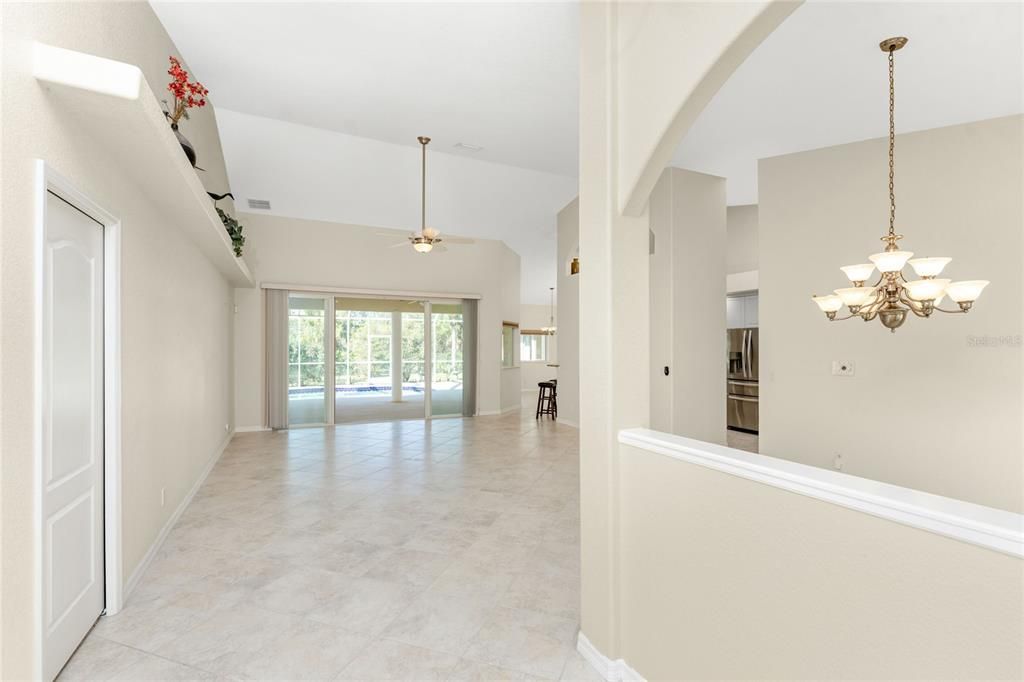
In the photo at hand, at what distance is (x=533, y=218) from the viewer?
873 centimetres

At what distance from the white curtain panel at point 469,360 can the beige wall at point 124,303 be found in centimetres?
446

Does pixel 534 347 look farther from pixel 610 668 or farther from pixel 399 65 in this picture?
pixel 610 668

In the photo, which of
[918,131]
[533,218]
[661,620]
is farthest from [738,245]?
[661,620]

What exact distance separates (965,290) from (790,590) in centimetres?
252

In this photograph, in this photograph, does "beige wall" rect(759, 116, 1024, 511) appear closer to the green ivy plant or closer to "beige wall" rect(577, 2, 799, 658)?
"beige wall" rect(577, 2, 799, 658)

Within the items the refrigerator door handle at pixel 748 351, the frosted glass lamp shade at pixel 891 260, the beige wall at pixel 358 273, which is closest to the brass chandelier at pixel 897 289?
the frosted glass lamp shade at pixel 891 260

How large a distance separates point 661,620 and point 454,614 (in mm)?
1122

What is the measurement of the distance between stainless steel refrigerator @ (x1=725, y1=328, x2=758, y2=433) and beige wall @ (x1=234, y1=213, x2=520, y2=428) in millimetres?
4121

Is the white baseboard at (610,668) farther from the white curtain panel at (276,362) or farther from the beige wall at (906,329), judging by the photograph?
the white curtain panel at (276,362)

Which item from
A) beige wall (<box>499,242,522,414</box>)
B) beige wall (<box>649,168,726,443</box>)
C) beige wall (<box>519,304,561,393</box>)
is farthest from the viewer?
beige wall (<box>519,304,561,393</box>)

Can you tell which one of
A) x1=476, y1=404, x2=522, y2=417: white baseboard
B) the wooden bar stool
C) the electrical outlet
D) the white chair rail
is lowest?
x1=476, y1=404, x2=522, y2=417: white baseboard

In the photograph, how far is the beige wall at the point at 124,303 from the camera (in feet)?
5.28

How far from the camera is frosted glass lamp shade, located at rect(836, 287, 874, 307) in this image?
10.2ft

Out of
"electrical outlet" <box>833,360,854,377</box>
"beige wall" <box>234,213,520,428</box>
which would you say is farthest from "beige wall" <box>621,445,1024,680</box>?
"beige wall" <box>234,213,520,428</box>
